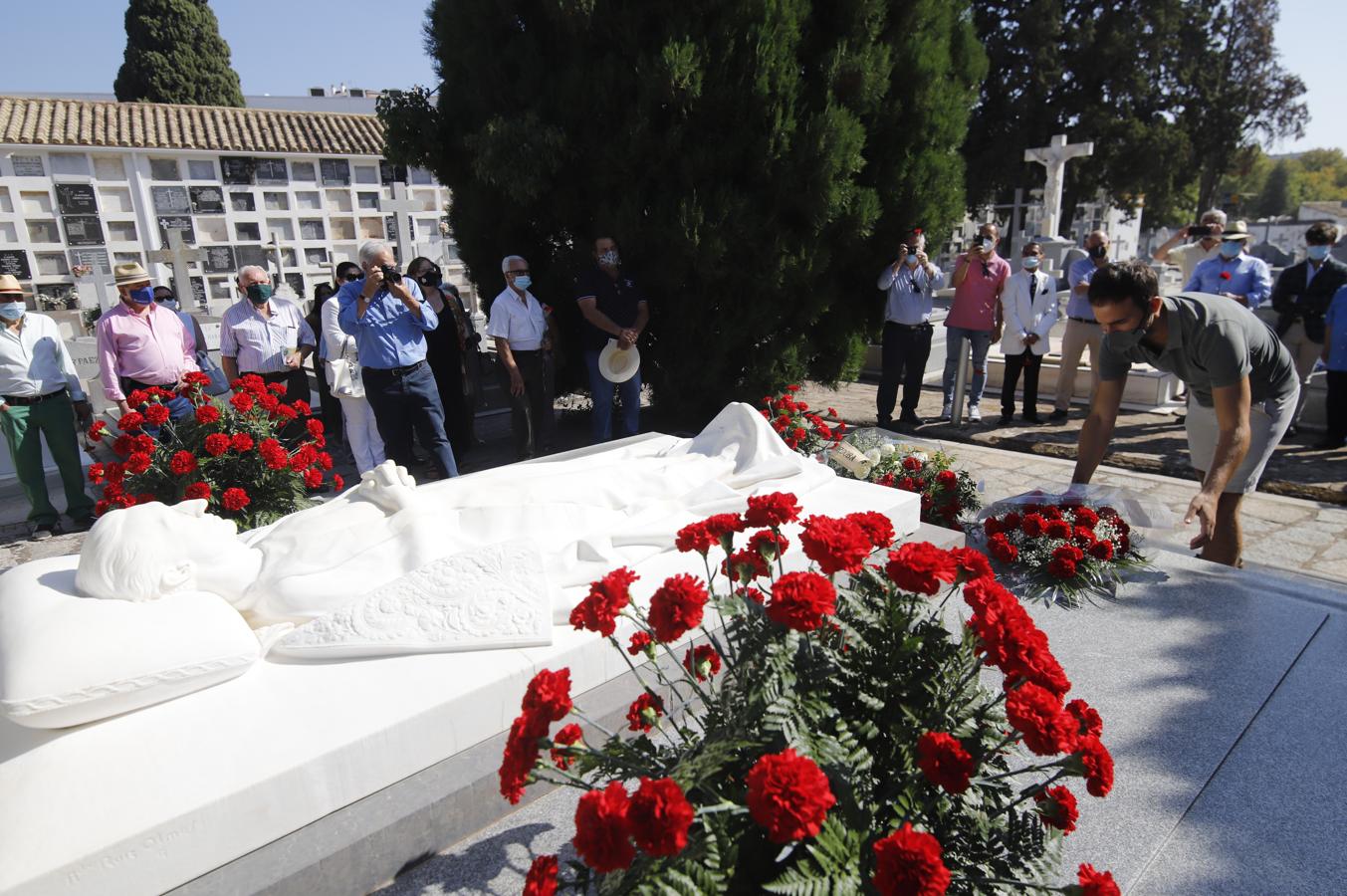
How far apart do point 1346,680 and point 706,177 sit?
4.50 m

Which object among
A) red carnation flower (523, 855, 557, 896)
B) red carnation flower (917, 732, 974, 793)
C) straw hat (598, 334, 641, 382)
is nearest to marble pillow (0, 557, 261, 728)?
red carnation flower (523, 855, 557, 896)

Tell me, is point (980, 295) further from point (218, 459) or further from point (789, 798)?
point (789, 798)

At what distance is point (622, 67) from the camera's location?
17.6 feet

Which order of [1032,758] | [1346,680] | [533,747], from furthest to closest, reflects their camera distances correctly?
[1346,680] < [1032,758] < [533,747]

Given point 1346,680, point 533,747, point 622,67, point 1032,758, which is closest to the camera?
point 533,747

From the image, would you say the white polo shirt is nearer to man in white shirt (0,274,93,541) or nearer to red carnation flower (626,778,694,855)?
man in white shirt (0,274,93,541)

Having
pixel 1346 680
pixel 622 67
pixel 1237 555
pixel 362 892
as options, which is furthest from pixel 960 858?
pixel 622 67

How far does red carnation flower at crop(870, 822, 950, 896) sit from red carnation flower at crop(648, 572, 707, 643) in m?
0.46

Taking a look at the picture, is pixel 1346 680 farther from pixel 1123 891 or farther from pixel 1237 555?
pixel 1123 891

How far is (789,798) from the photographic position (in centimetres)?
107

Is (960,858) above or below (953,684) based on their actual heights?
below

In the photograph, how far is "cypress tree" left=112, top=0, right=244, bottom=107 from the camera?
73.6 feet

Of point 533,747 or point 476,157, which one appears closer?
point 533,747

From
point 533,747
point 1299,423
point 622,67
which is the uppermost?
point 622,67
